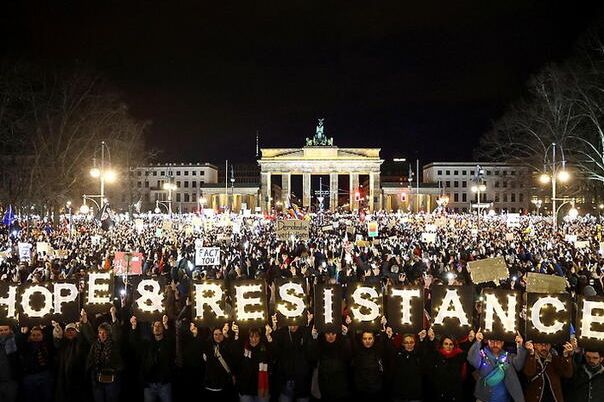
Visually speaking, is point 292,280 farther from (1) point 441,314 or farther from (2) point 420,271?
(2) point 420,271

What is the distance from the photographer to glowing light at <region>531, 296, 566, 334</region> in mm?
7023

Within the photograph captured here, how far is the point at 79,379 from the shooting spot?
314 inches

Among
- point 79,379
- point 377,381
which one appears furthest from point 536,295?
point 79,379

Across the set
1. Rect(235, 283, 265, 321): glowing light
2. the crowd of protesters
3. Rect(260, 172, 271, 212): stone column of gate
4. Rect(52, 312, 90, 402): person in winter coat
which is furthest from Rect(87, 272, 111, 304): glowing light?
Rect(260, 172, 271, 212): stone column of gate

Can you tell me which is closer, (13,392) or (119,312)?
(13,392)

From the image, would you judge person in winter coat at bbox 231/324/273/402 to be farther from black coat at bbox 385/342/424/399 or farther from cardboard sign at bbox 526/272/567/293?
cardboard sign at bbox 526/272/567/293

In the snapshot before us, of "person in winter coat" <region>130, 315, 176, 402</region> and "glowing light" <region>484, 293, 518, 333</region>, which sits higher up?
"glowing light" <region>484, 293, 518, 333</region>

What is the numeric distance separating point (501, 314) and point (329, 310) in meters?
2.25

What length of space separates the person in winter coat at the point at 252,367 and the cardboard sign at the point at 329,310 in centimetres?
78

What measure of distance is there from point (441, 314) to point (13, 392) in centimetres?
593

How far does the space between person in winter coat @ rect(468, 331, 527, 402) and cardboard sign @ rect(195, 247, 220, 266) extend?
421 inches

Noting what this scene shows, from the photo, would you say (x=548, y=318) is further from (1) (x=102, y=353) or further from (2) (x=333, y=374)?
(1) (x=102, y=353)

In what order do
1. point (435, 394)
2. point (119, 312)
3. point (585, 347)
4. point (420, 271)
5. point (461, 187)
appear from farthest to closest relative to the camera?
point (461, 187) < point (420, 271) < point (119, 312) < point (435, 394) < point (585, 347)

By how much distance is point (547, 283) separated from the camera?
8164 mm
